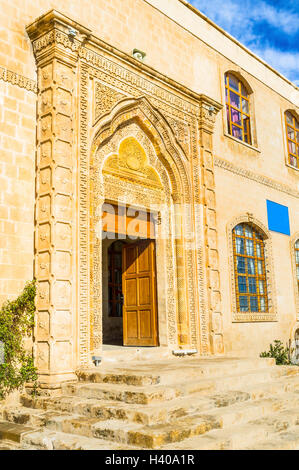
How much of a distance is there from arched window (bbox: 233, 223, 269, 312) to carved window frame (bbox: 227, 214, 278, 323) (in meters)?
0.09

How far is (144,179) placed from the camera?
7766 millimetres

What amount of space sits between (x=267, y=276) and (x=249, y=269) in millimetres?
739

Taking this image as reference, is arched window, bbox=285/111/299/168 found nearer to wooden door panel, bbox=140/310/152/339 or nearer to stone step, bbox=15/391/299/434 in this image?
wooden door panel, bbox=140/310/152/339

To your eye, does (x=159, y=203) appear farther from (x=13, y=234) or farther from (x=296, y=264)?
(x=296, y=264)

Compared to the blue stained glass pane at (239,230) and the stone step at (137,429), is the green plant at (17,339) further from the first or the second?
the blue stained glass pane at (239,230)

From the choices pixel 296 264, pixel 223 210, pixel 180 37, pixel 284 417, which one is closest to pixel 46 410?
pixel 284 417

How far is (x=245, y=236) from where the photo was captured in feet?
32.1

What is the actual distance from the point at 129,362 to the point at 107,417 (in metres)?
2.16

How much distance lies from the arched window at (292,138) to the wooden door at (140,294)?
575cm

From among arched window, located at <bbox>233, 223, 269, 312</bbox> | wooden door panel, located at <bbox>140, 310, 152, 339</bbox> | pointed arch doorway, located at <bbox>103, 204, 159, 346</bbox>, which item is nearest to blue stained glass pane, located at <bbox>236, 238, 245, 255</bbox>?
arched window, located at <bbox>233, 223, 269, 312</bbox>

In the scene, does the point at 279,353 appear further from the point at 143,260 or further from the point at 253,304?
the point at 143,260

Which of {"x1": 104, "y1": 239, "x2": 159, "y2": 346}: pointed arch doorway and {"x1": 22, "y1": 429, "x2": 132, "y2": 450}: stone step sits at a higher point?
{"x1": 104, "y1": 239, "x2": 159, "y2": 346}: pointed arch doorway

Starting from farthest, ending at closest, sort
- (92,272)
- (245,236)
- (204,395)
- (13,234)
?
(245,236) → (92,272) → (13,234) → (204,395)

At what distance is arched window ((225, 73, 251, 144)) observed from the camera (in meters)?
10.2
